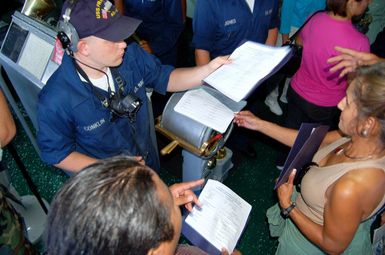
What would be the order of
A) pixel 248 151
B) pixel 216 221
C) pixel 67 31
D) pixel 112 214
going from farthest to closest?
pixel 248 151 → pixel 216 221 → pixel 67 31 → pixel 112 214

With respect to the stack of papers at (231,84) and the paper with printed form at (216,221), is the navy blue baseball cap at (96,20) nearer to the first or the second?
the stack of papers at (231,84)

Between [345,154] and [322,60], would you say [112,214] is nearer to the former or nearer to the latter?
[345,154]

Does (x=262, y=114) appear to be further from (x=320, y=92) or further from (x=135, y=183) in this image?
(x=135, y=183)

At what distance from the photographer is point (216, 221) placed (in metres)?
1.59

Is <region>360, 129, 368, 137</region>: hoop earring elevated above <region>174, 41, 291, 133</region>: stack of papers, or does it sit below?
above

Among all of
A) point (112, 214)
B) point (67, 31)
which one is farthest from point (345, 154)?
point (67, 31)

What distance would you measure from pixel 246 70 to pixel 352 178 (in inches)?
29.4

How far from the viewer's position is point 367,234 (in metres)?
1.63

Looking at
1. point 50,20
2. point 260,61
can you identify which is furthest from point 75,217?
point 50,20

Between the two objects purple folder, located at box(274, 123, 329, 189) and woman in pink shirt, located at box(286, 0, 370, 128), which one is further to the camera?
woman in pink shirt, located at box(286, 0, 370, 128)

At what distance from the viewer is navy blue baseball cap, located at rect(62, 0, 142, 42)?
1.46m

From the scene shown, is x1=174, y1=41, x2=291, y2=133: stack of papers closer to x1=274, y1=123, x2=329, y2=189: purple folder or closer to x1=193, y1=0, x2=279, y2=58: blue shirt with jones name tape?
x1=274, y1=123, x2=329, y2=189: purple folder

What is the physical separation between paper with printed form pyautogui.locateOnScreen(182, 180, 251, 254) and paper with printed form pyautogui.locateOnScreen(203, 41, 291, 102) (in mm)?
539

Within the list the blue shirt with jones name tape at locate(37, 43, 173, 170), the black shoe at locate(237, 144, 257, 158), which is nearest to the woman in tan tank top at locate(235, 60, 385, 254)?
the blue shirt with jones name tape at locate(37, 43, 173, 170)
